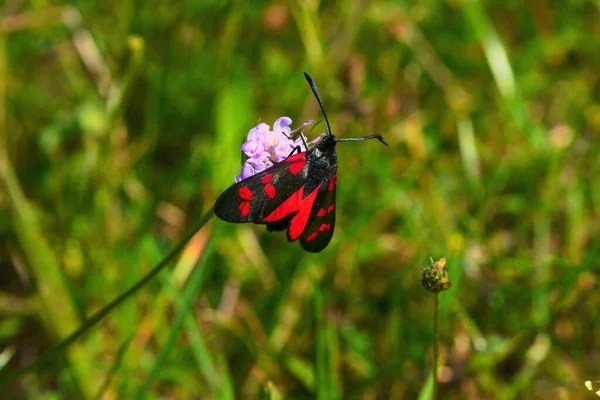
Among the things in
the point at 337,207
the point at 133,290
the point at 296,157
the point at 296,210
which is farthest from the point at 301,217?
the point at 337,207

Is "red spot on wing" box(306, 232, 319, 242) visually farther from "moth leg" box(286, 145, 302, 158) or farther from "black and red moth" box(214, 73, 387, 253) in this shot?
"moth leg" box(286, 145, 302, 158)

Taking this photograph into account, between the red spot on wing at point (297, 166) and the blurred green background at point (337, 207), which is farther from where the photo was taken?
the blurred green background at point (337, 207)

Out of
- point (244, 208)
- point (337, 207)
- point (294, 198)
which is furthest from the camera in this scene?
point (337, 207)

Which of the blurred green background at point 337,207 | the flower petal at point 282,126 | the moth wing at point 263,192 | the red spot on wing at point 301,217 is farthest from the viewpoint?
the blurred green background at point 337,207

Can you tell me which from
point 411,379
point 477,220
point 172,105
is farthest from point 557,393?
point 172,105

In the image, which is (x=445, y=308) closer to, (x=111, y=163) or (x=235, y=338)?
(x=235, y=338)

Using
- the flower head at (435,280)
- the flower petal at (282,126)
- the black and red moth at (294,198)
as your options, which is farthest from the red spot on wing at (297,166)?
the flower head at (435,280)

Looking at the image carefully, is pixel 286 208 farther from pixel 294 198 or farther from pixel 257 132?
pixel 257 132

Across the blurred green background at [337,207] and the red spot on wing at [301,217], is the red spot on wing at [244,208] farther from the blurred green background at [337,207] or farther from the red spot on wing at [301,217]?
the blurred green background at [337,207]
